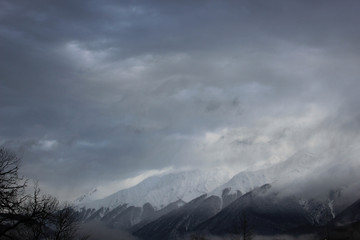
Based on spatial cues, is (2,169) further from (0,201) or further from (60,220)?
(60,220)

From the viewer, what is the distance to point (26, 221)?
26234 mm

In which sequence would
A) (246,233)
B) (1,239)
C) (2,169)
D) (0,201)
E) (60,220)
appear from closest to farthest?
1. (0,201)
2. (1,239)
3. (2,169)
4. (60,220)
5. (246,233)

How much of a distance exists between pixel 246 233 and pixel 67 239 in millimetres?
41989

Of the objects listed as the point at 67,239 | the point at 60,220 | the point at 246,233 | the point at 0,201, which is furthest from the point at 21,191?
the point at 246,233

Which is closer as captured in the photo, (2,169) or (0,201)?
(0,201)

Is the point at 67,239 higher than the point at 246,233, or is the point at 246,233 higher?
the point at 67,239

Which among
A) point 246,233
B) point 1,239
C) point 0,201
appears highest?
point 0,201

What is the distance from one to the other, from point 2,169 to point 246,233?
239ft

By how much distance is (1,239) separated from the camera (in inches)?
1139

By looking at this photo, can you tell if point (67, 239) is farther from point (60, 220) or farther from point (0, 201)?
point (0, 201)

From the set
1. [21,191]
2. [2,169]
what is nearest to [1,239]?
[21,191]

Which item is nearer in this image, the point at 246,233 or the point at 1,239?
the point at 1,239

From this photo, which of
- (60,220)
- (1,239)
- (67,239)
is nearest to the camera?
(1,239)

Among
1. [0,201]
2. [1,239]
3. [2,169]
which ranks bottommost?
[1,239]
